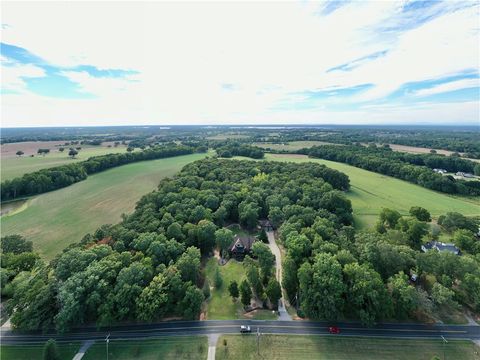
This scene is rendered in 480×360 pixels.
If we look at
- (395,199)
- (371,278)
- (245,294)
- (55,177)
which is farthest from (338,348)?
(55,177)

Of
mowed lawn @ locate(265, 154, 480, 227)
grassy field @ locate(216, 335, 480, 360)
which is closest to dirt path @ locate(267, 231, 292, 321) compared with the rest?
grassy field @ locate(216, 335, 480, 360)

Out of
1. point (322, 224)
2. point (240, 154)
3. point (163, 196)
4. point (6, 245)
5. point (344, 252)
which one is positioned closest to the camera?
point (344, 252)

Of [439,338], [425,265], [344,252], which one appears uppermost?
[344,252]

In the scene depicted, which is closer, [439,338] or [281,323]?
[439,338]

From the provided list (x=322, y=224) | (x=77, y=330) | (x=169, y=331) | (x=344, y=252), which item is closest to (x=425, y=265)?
(x=344, y=252)

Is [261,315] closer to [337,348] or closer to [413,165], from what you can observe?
[337,348]

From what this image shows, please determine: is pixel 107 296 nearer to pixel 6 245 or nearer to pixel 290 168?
pixel 6 245

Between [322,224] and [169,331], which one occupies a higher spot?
[322,224]
